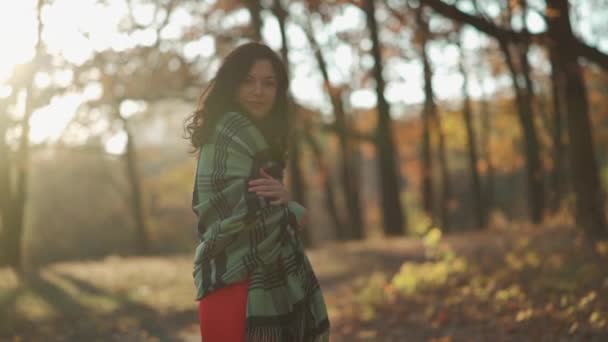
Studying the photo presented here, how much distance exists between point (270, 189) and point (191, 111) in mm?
5528

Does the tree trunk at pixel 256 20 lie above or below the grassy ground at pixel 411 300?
above

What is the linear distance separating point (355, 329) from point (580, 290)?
7.88 feet

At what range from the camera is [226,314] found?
3371 mm

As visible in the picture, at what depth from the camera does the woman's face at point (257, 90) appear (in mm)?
3613

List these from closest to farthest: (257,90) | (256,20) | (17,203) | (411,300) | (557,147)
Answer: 1. (257,90)
2. (411,300)
3. (17,203)
4. (256,20)
5. (557,147)

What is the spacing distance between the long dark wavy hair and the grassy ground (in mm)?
3471

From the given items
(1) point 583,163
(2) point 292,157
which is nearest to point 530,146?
(2) point 292,157

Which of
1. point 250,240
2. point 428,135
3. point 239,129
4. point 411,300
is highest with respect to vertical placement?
point 428,135

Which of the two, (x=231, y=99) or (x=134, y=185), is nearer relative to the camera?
(x=231, y=99)

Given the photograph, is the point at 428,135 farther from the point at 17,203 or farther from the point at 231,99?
the point at 231,99

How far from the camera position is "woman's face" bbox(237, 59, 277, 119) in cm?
361

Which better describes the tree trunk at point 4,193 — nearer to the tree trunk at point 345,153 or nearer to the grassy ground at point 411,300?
the grassy ground at point 411,300

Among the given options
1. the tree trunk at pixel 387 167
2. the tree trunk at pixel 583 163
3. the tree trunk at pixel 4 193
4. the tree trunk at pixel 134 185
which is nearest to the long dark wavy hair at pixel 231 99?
the tree trunk at pixel 583 163

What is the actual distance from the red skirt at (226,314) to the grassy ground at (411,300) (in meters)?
3.56
